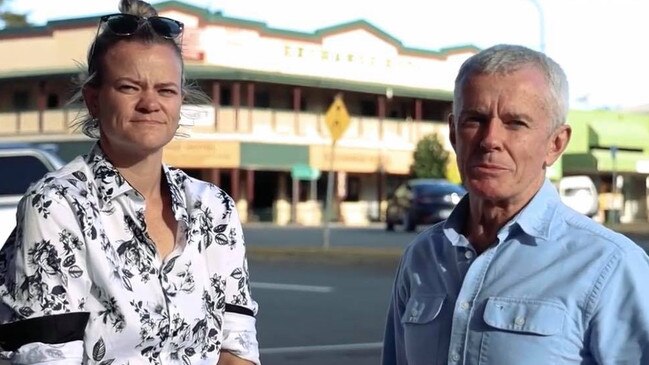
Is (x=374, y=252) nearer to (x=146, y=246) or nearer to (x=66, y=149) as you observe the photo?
(x=146, y=246)

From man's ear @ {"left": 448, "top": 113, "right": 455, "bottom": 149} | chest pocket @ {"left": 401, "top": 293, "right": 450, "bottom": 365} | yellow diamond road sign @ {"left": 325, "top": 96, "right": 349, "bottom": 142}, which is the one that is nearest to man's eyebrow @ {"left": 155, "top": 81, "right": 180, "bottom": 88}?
man's ear @ {"left": 448, "top": 113, "right": 455, "bottom": 149}

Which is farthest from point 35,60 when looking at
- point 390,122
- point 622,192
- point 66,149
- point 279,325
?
point 279,325

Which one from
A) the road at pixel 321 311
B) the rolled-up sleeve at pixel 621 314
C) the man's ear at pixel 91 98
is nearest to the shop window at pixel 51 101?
the road at pixel 321 311

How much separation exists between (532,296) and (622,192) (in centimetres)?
6084

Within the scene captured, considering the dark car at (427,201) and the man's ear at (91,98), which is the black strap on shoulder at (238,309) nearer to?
the man's ear at (91,98)

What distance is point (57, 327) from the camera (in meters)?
2.75

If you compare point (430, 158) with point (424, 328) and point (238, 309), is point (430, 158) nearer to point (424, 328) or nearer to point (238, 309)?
point (238, 309)

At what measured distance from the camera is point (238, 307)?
10.7 feet

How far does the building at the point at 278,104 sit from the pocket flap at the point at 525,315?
154 feet

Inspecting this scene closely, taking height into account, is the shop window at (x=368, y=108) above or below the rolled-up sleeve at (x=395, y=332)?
below

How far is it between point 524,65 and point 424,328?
2.31 ft

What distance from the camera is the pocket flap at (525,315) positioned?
8.39 feet

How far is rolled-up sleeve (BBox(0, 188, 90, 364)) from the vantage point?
2.73 meters

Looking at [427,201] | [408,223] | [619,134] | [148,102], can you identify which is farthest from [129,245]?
[619,134]
